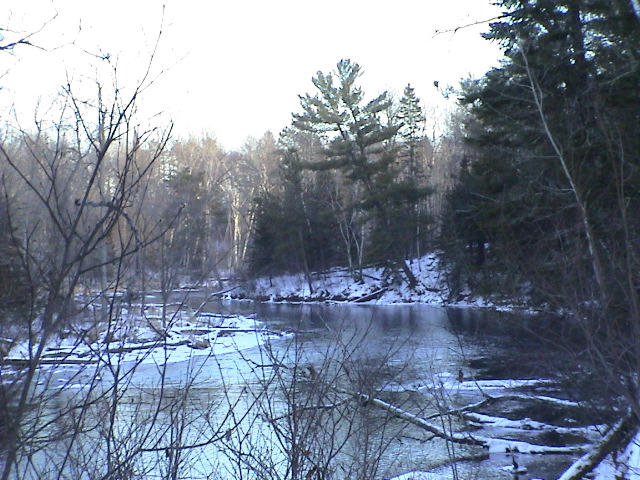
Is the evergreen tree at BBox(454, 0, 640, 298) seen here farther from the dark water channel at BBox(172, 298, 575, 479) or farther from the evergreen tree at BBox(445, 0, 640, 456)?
the dark water channel at BBox(172, 298, 575, 479)

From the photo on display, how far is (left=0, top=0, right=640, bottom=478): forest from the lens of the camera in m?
2.44

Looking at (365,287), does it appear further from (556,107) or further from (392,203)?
(556,107)

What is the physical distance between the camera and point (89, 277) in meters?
3.07

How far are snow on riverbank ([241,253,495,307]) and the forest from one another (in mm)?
636

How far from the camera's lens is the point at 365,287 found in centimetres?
3812

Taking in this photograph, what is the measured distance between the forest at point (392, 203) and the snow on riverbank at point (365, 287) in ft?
2.09

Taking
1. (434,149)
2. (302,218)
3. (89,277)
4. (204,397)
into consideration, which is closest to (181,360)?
A: (204,397)

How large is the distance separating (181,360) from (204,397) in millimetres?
7006

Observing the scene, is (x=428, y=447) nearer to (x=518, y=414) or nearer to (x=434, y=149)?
(x=518, y=414)

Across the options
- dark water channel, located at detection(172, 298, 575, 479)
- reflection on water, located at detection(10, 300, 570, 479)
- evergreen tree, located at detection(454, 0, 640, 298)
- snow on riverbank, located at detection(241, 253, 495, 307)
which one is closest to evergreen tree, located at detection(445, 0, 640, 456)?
evergreen tree, located at detection(454, 0, 640, 298)

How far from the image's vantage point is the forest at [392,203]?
2439 mm

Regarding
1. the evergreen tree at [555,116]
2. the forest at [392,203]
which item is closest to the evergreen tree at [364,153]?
the forest at [392,203]

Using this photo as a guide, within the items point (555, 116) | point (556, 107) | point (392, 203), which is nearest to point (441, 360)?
point (555, 116)

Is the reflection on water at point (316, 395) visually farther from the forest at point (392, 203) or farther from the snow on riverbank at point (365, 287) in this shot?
the snow on riverbank at point (365, 287)
